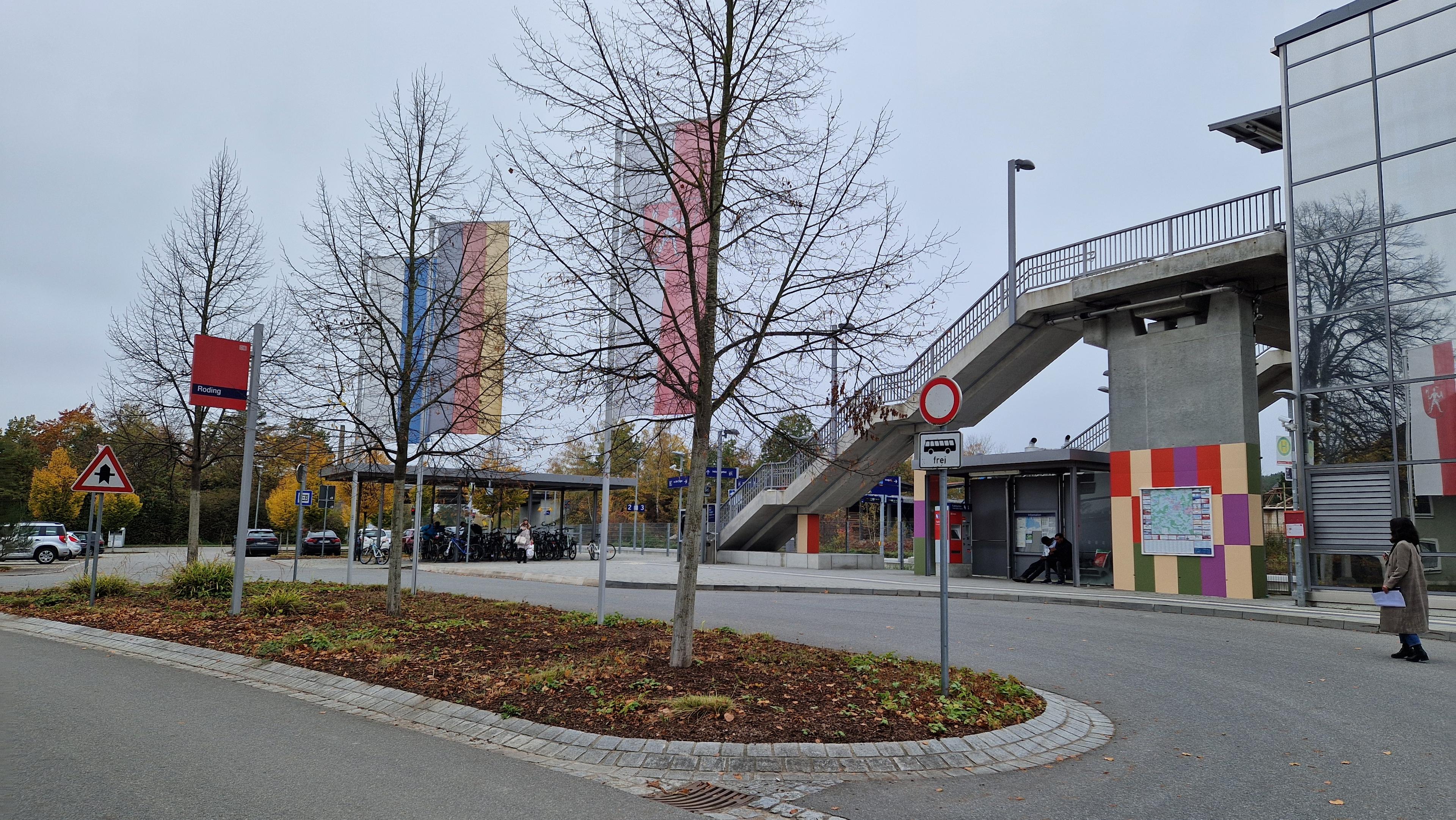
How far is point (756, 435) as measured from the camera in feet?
28.8

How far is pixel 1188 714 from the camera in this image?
300 inches

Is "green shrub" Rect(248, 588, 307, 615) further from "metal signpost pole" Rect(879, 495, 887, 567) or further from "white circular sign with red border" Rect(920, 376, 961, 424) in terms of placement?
"metal signpost pole" Rect(879, 495, 887, 567)

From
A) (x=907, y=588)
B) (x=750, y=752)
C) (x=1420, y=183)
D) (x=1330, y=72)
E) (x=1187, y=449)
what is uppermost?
(x=1330, y=72)

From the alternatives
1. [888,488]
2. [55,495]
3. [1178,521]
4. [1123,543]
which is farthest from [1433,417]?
[55,495]

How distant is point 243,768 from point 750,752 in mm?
3184

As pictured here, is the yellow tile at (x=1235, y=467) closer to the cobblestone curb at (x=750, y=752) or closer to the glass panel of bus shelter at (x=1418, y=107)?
the glass panel of bus shelter at (x=1418, y=107)

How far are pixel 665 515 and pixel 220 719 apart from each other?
59174 mm

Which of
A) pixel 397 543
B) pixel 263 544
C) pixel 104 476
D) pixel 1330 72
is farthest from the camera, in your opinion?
pixel 263 544

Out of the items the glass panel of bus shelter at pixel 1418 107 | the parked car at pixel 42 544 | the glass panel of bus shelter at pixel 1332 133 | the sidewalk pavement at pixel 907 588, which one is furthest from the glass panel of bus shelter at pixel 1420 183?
the parked car at pixel 42 544

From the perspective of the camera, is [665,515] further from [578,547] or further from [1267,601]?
[1267,601]

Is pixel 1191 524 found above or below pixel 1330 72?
below

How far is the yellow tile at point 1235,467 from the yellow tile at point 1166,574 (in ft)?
6.92

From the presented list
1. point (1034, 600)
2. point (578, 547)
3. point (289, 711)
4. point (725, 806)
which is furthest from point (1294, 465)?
point (578, 547)

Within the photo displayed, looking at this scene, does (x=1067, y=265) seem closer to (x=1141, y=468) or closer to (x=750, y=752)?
(x=1141, y=468)
